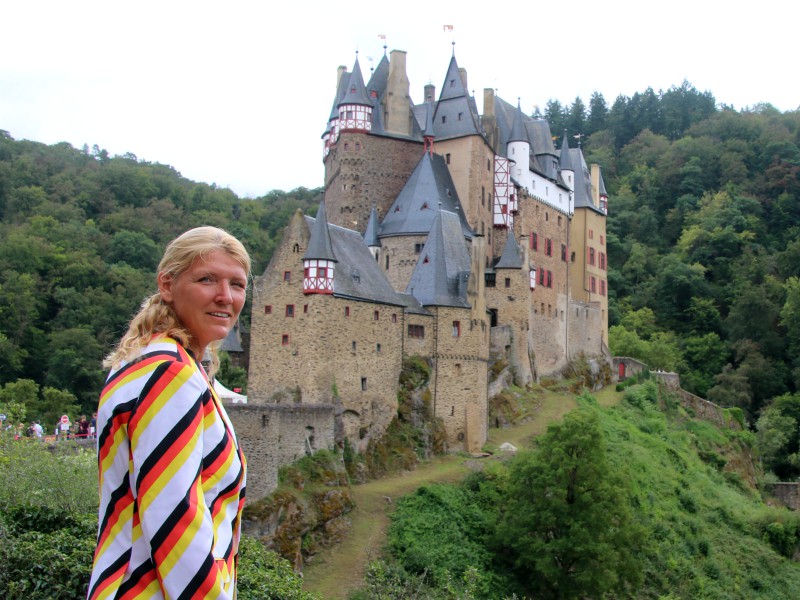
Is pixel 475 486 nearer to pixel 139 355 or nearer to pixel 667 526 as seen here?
pixel 667 526

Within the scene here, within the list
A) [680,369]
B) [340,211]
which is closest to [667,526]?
[340,211]

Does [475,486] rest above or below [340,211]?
below

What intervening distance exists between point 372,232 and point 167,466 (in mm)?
40740

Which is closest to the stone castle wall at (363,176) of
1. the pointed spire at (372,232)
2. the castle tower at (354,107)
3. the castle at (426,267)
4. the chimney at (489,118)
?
the castle at (426,267)

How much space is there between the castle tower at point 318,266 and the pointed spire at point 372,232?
10299mm

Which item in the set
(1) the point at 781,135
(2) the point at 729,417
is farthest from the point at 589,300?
(1) the point at 781,135

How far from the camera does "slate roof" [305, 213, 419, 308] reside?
34.8 meters

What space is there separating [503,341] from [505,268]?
3.57m

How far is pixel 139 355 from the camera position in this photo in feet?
14.2

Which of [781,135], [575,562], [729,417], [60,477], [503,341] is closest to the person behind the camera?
[60,477]

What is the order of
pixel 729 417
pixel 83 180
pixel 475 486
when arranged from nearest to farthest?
1. pixel 475 486
2. pixel 729 417
3. pixel 83 180

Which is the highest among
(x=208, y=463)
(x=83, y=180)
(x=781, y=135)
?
(x=781, y=135)

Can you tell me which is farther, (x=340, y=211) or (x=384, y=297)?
(x=340, y=211)

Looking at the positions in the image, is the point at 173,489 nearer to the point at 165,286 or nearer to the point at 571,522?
the point at 165,286
